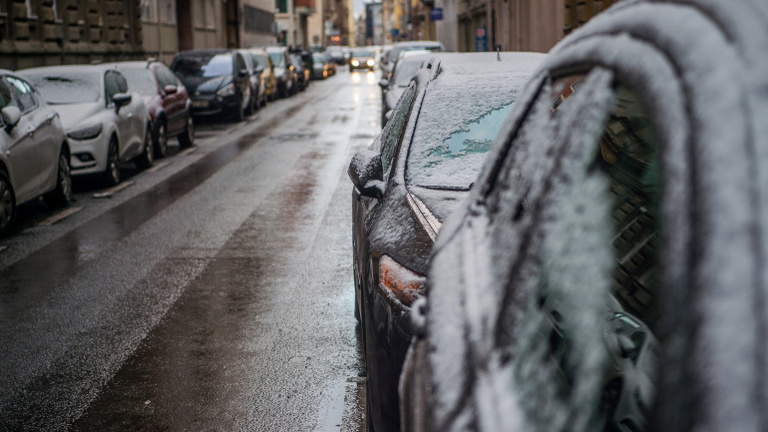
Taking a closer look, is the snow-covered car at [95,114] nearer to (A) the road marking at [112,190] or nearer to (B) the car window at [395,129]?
(A) the road marking at [112,190]

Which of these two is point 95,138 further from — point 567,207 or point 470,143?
point 567,207

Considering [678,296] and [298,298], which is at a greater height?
[678,296]

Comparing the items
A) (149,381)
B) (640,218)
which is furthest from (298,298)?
(640,218)

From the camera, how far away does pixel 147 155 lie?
49.5ft

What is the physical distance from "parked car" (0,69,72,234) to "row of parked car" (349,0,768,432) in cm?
795

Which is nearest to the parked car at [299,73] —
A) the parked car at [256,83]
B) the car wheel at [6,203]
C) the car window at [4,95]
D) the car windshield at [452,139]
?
the parked car at [256,83]

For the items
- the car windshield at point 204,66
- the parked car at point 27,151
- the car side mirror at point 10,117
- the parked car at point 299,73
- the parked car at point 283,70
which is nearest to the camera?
the parked car at point 27,151

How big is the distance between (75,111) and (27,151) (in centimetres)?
299

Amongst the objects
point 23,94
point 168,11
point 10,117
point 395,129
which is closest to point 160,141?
point 23,94

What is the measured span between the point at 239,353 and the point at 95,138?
7.77 meters

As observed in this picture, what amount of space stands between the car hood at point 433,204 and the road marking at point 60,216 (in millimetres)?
6805

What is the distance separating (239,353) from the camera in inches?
213

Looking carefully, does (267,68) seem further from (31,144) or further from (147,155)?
(31,144)

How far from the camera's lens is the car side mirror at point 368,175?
4.43m
